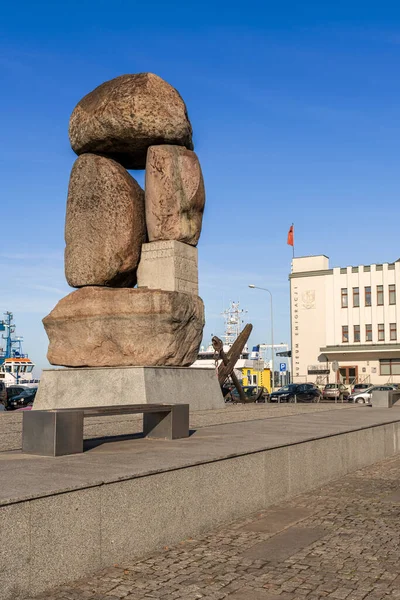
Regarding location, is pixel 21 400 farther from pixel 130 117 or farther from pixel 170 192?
pixel 130 117

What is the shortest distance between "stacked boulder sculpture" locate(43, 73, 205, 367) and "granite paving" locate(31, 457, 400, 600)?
20.8ft

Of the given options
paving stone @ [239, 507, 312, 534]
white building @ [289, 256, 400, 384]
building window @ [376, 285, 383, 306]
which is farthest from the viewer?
building window @ [376, 285, 383, 306]

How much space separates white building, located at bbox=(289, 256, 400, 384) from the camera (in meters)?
54.9

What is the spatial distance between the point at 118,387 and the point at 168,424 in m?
4.67

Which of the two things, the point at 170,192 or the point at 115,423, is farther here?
the point at 170,192

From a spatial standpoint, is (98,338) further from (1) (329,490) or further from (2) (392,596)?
(2) (392,596)

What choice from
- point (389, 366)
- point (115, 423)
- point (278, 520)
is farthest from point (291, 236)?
point (278, 520)

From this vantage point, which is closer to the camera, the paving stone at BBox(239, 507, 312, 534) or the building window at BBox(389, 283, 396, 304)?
the paving stone at BBox(239, 507, 312, 534)

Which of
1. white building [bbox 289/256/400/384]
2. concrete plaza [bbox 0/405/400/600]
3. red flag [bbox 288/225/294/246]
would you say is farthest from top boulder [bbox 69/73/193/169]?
red flag [bbox 288/225/294/246]

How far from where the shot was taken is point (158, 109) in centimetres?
1373

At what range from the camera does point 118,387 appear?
12.8m

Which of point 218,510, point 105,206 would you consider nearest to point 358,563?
point 218,510

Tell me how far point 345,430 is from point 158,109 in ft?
24.1

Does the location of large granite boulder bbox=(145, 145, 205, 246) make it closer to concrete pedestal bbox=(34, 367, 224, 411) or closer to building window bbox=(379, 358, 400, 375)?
concrete pedestal bbox=(34, 367, 224, 411)
